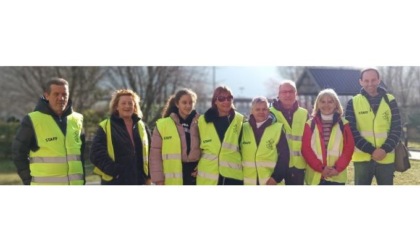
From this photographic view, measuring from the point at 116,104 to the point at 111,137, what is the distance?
0.36 metres

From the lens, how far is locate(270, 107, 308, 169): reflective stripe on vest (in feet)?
14.7

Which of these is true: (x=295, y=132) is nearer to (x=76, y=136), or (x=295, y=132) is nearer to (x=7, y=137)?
(x=76, y=136)

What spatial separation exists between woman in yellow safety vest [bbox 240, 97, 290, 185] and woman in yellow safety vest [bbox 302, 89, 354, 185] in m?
0.32

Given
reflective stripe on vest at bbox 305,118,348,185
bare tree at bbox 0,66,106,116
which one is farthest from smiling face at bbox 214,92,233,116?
bare tree at bbox 0,66,106,116

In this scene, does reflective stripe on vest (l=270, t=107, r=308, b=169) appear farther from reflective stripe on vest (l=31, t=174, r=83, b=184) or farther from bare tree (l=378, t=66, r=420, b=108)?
reflective stripe on vest (l=31, t=174, r=83, b=184)

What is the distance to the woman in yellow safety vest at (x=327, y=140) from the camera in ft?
14.7

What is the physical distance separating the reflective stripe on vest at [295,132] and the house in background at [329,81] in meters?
0.27

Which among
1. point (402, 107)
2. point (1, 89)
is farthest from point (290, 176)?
point (1, 89)

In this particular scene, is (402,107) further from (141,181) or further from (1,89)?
(1,89)

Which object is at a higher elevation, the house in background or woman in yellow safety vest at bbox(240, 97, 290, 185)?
the house in background

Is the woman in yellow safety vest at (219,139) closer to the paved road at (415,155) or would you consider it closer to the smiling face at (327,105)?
the smiling face at (327,105)

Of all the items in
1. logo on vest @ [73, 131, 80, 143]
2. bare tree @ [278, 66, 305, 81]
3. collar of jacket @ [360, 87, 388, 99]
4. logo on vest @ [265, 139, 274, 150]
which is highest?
bare tree @ [278, 66, 305, 81]

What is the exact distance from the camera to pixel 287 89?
450 centimetres

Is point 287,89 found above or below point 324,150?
above
